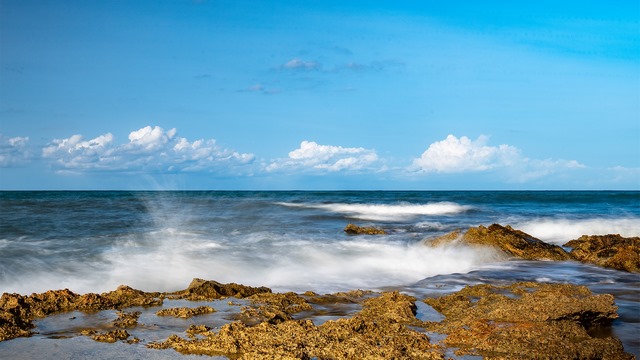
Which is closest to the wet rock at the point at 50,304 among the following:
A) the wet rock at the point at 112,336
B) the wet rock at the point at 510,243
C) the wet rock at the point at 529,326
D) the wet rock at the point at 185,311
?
the wet rock at the point at 185,311

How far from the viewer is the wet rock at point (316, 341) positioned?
456 centimetres

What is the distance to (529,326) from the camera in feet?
16.9

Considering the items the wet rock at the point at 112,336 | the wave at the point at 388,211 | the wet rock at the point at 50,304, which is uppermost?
the wet rock at the point at 50,304

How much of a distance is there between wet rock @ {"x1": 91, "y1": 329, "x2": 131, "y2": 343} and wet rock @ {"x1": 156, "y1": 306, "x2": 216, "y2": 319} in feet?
2.49

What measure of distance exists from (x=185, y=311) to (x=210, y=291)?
1.15 m

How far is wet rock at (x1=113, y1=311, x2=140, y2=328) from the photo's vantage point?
554 cm

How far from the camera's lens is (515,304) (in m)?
5.82

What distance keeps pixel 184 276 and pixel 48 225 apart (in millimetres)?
13129

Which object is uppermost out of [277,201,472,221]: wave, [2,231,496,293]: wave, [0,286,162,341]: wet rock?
[0,286,162,341]: wet rock

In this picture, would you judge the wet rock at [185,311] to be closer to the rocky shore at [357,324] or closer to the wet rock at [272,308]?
the rocky shore at [357,324]

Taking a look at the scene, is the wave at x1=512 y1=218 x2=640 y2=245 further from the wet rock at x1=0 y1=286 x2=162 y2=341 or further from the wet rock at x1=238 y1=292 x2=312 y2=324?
the wet rock at x1=0 y1=286 x2=162 y2=341

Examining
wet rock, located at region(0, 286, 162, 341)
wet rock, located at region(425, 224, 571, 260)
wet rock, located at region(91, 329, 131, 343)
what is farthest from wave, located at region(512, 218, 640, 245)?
wet rock, located at region(91, 329, 131, 343)

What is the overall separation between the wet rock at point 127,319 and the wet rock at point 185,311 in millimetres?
250

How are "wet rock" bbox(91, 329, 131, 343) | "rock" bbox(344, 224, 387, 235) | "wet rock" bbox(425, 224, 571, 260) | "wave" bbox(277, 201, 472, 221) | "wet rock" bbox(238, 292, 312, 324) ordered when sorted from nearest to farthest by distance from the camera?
"wet rock" bbox(91, 329, 131, 343), "wet rock" bbox(238, 292, 312, 324), "wet rock" bbox(425, 224, 571, 260), "rock" bbox(344, 224, 387, 235), "wave" bbox(277, 201, 472, 221)
